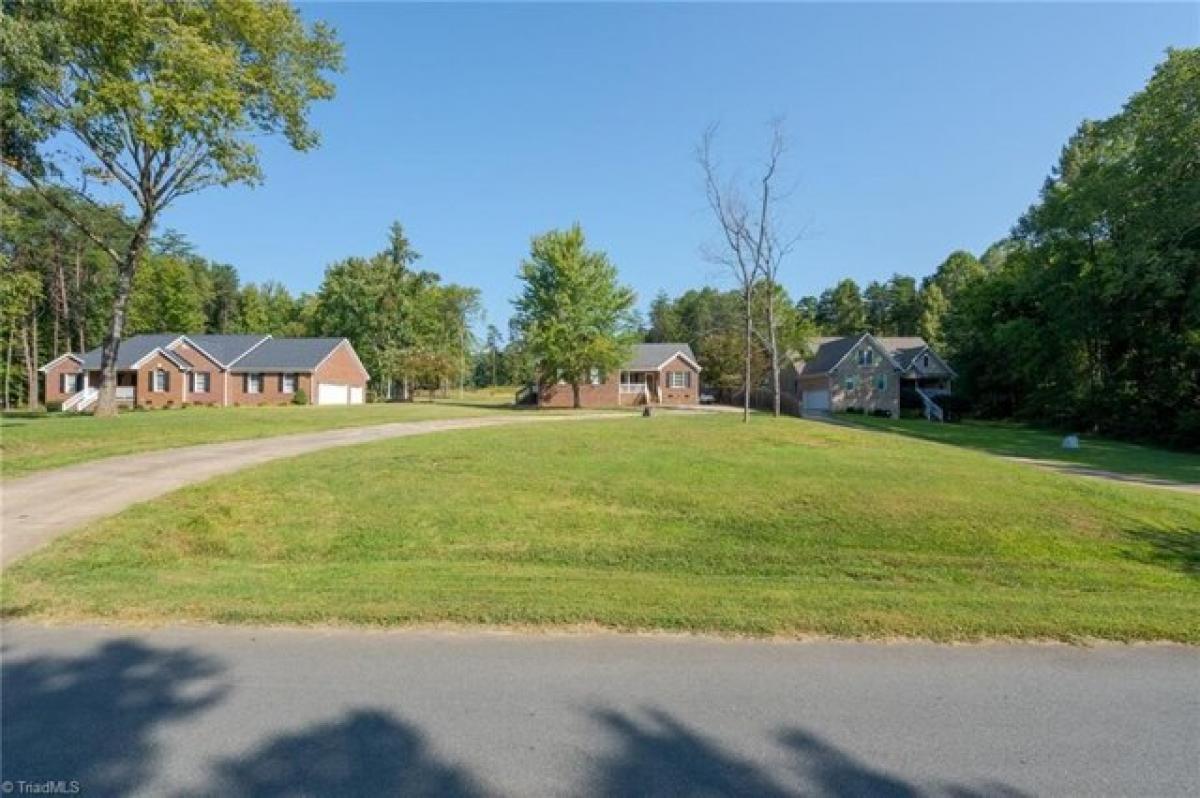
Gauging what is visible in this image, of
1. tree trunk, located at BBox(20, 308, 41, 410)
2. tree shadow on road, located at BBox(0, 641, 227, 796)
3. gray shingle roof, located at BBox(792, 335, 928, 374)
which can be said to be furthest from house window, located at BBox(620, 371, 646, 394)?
tree shadow on road, located at BBox(0, 641, 227, 796)

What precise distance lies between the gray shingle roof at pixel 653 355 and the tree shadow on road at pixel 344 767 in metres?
46.3

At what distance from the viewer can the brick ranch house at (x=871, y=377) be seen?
48156 millimetres

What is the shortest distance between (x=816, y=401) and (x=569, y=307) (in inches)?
910

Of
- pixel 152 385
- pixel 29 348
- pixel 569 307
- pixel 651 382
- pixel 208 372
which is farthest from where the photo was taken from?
pixel 29 348

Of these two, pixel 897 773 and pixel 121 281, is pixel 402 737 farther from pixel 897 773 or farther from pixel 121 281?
pixel 121 281

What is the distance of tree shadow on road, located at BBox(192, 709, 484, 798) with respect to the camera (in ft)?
Answer: 9.50

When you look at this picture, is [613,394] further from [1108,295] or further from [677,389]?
[1108,295]

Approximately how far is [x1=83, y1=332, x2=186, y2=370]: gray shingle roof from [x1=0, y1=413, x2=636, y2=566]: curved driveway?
36.5 m

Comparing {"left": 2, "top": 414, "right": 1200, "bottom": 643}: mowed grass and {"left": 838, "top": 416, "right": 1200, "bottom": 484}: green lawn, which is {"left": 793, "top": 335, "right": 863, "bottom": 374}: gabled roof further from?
{"left": 2, "top": 414, "right": 1200, "bottom": 643}: mowed grass

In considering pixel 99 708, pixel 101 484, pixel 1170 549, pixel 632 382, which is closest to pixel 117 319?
pixel 101 484

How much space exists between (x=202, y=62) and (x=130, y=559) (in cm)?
1928

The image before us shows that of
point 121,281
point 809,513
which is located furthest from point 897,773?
point 121,281

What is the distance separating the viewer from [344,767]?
10.0 ft

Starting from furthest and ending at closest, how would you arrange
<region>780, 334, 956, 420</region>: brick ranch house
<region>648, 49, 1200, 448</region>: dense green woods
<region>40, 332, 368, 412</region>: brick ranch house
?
1. <region>780, 334, 956, 420</region>: brick ranch house
2. <region>40, 332, 368, 412</region>: brick ranch house
3. <region>648, 49, 1200, 448</region>: dense green woods
